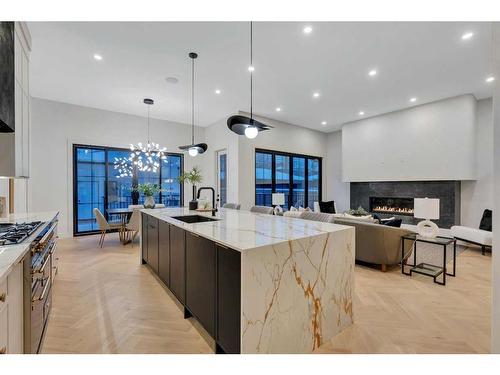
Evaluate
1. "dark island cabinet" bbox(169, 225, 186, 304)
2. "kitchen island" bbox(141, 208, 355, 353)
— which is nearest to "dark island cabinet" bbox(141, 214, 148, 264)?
"dark island cabinet" bbox(169, 225, 186, 304)

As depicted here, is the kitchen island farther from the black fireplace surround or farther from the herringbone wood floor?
the black fireplace surround

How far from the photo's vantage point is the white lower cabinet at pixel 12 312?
116cm

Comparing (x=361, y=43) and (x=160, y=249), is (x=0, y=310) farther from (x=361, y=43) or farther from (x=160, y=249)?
(x=361, y=43)

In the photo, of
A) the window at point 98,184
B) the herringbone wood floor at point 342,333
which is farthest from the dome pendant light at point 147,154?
the herringbone wood floor at point 342,333

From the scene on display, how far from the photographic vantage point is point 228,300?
61.6 inches

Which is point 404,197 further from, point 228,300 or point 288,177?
point 228,300

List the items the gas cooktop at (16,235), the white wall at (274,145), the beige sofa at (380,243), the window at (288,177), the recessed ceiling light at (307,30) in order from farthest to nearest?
the window at (288,177)
the white wall at (274,145)
the beige sofa at (380,243)
the recessed ceiling light at (307,30)
the gas cooktop at (16,235)

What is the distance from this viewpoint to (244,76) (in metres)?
4.20

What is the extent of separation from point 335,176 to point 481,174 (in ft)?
12.4

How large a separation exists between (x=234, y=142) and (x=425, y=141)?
15.7ft

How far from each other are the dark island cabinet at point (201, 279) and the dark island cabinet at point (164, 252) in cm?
62

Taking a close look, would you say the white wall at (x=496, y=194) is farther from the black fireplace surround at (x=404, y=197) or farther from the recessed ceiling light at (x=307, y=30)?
the black fireplace surround at (x=404, y=197)

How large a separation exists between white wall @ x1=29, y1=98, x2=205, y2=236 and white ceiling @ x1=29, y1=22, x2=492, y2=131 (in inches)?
13.5
